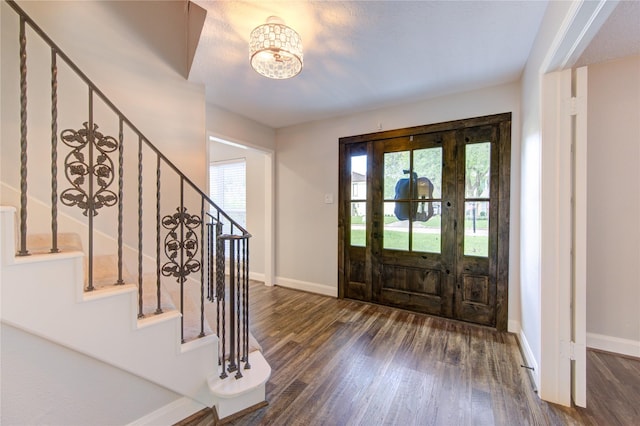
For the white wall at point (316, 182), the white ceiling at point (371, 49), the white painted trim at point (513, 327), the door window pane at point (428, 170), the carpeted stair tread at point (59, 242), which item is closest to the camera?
the carpeted stair tread at point (59, 242)

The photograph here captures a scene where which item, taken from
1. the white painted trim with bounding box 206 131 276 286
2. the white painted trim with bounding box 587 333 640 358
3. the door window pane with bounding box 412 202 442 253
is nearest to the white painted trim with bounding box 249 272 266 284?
the white painted trim with bounding box 206 131 276 286

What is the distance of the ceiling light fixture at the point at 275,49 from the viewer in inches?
62.8

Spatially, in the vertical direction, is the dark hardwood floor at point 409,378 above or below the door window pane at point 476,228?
below

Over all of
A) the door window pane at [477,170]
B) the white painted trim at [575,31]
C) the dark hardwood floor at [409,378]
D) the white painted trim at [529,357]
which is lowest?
the dark hardwood floor at [409,378]

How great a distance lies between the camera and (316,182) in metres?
3.78

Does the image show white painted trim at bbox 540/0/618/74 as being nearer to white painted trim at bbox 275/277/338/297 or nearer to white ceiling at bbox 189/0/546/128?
white ceiling at bbox 189/0/546/128

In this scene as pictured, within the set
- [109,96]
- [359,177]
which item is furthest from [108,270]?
[359,177]

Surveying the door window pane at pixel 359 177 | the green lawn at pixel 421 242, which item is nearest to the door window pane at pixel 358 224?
the green lawn at pixel 421 242

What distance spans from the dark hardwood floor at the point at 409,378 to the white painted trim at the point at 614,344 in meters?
0.09

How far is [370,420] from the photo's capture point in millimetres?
1535

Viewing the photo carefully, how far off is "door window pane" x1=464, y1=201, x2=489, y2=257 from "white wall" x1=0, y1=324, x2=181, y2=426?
2976 millimetres

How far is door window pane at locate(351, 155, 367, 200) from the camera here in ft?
11.3

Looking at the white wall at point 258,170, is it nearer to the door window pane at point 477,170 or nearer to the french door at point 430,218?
the french door at point 430,218

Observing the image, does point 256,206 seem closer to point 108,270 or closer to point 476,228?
point 108,270
